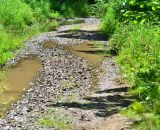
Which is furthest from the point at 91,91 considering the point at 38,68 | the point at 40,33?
the point at 40,33

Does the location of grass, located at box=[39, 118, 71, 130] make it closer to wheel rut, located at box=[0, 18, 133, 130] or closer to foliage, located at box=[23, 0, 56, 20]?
wheel rut, located at box=[0, 18, 133, 130]

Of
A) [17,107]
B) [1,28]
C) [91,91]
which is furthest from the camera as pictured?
[1,28]

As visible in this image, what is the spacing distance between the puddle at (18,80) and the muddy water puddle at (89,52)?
2.37 meters

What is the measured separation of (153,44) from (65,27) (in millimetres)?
20840

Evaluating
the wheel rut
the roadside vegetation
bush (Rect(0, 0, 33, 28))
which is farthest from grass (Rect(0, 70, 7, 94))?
bush (Rect(0, 0, 33, 28))

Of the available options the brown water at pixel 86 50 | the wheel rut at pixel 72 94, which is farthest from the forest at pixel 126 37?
the brown water at pixel 86 50

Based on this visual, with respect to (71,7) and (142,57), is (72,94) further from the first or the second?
(71,7)

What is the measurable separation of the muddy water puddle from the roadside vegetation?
96cm

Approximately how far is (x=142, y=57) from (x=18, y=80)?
15.4ft

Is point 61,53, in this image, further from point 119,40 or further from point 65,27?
point 65,27

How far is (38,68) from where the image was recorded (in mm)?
18812

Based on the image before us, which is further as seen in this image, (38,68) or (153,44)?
(38,68)

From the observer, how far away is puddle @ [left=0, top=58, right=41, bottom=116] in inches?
529

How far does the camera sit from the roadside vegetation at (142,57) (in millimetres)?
8094
